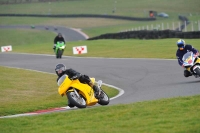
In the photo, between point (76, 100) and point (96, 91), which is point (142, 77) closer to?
point (96, 91)

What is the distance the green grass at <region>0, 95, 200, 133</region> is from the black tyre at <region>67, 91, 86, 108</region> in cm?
126

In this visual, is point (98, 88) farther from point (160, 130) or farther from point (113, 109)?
point (160, 130)

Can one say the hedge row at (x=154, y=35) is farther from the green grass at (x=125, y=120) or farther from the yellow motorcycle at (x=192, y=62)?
the green grass at (x=125, y=120)

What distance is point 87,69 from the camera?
91.4 ft

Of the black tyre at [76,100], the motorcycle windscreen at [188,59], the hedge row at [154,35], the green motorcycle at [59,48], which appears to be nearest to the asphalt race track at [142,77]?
the motorcycle windscreen at [188,59]

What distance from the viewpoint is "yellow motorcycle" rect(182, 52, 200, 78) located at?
62.6 ft

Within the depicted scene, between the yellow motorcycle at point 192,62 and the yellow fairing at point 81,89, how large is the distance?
537cm

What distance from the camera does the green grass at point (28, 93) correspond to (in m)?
16.4

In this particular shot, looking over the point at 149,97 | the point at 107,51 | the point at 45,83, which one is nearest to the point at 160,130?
the point at 149,97

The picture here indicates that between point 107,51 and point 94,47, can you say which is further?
point 94,47

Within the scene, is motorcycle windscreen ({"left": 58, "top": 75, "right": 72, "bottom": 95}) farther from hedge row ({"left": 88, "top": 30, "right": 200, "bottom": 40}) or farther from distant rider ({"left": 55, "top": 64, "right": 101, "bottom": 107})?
hedge row ({"left": 88, "top": 30, "right": 200, "bottom": 40})

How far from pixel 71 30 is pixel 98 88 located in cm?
6522

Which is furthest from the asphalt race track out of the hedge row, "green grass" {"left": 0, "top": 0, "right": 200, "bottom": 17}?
"green grass" {"left": 0, "top": 0, "right": 200, "bottom": 17}

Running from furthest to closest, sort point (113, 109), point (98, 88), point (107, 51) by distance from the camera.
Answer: point (107, 51) < point (98, 88) < point (113, 109)
